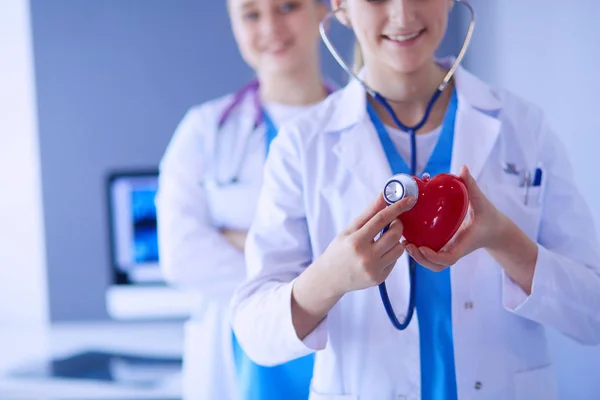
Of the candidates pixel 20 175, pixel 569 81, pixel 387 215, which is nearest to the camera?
pixel 387 215

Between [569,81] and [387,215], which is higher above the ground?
[569,81]

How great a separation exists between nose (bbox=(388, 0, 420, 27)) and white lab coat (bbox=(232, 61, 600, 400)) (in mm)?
126

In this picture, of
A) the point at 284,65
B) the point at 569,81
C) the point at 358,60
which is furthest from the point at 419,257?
the point at 284,65

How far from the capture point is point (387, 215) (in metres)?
0.58

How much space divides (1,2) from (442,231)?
2647 millimetres

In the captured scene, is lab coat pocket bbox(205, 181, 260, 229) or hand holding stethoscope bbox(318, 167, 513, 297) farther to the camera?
lab coat pocket bbox(205, 181, 260, 229)

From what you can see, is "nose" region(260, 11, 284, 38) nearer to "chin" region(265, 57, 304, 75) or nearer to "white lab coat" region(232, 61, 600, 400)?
"chin" region(265, 57, 304, 75)

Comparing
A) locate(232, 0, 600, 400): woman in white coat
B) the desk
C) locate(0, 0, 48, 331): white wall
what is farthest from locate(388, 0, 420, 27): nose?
locate(0, 0, 48, 331): white wall

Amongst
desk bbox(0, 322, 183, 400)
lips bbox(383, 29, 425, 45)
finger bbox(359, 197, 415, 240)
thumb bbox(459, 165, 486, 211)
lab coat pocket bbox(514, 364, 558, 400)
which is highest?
lips bbox(383, 29, 425, 45)

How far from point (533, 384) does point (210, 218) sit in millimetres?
712

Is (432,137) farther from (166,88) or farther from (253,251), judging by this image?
(166,88)

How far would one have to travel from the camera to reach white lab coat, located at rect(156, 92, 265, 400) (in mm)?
1229

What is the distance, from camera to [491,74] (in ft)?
5.63

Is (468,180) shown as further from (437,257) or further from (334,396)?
(334,396)
